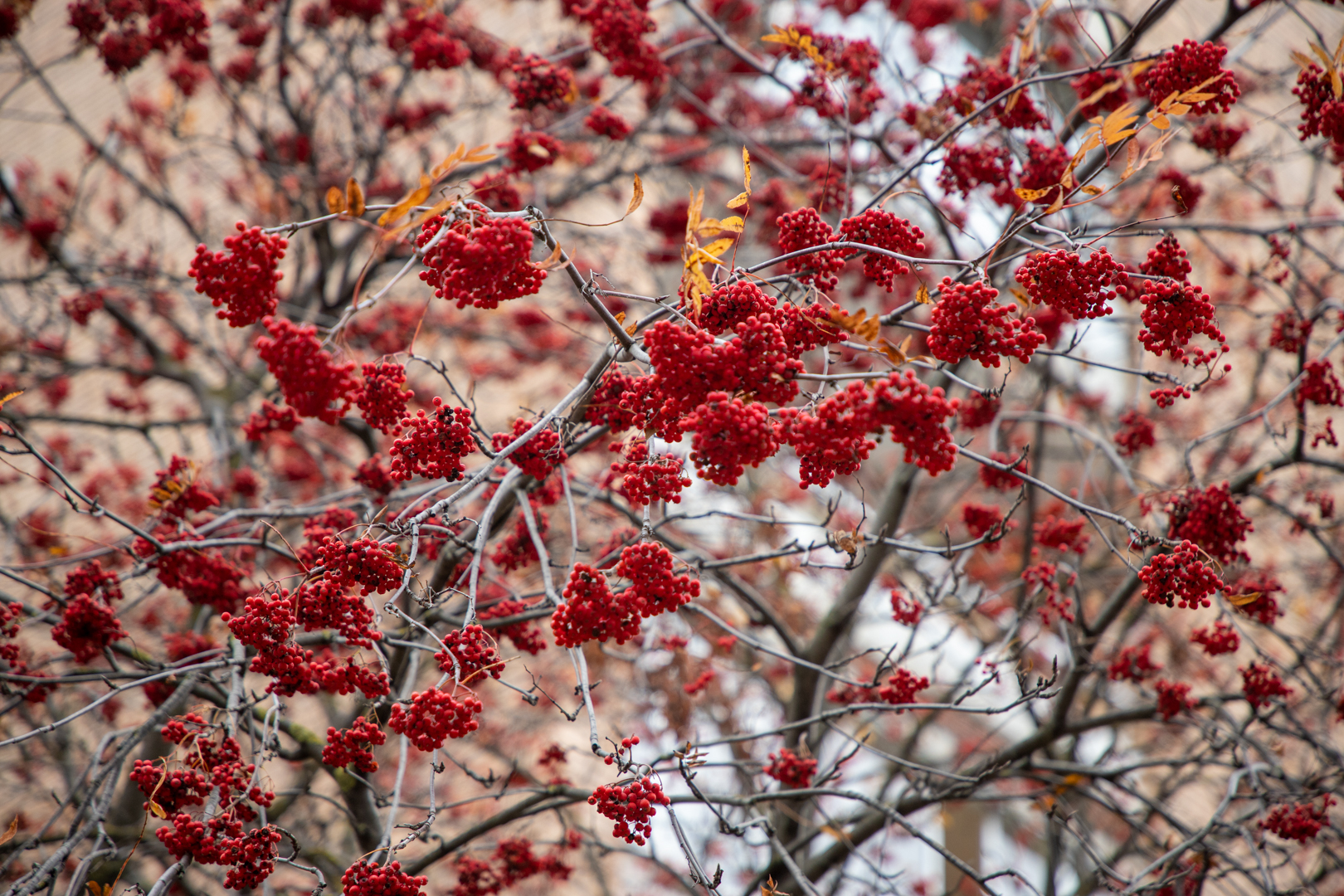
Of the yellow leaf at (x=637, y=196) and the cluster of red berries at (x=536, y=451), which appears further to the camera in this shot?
the cluster of red berries at (x=536, y=451)

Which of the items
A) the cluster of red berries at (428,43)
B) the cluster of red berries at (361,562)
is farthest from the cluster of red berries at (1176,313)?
the cluster of red berries at (428,43)

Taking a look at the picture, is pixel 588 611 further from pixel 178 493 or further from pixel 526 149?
pixel 526 149

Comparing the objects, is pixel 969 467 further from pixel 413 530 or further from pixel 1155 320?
pixel 413 530

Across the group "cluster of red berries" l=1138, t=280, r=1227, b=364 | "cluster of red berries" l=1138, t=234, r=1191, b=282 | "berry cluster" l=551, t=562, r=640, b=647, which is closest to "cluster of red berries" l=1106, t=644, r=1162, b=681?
"cluster of red berries" l=1138, t=280, r=1227, b=364

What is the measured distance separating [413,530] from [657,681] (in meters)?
3.75

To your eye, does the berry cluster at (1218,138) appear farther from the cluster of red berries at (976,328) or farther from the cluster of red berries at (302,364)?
the cluster of red berries at (302,364)

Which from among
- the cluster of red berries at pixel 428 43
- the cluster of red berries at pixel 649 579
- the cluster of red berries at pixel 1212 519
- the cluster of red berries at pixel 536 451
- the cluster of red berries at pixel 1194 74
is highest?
the cluster of red berries at pixel 428 43

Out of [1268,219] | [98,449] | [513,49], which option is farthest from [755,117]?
[98,449]

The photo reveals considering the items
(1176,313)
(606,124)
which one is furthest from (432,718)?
(606,124)

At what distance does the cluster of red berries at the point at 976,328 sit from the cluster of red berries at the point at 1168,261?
0.42 m

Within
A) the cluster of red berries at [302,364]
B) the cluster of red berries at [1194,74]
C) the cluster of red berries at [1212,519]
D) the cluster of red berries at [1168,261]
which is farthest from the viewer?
the cluster of red berries at [1212,519]

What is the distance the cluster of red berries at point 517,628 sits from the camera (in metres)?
2.74

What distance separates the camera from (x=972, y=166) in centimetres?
294

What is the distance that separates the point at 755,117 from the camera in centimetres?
665
